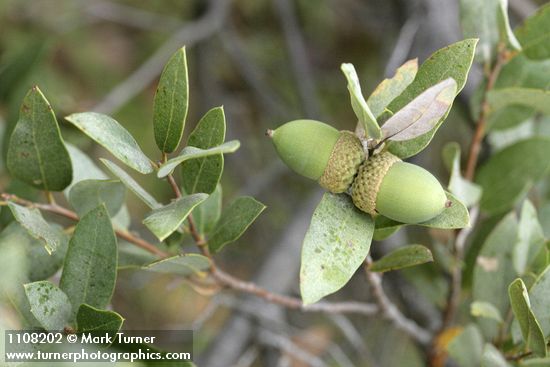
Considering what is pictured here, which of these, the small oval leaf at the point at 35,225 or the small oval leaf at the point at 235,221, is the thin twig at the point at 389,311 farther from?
the small oval leaf at the point at 35,225

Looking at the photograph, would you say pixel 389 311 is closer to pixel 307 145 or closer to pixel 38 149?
pixel 307 145

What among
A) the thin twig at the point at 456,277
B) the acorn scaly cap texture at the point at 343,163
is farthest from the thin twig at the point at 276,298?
the acorn scaly cap texture at the point at 343,163

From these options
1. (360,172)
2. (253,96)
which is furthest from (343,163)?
(253,96)

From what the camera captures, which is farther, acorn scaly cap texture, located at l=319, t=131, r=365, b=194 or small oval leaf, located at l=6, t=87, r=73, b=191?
small oval leaf, located at l=6, t=87, r=73, b=191

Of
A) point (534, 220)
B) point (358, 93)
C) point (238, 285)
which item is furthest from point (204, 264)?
point (534, 220)

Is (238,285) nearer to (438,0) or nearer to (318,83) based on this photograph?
(438,0)

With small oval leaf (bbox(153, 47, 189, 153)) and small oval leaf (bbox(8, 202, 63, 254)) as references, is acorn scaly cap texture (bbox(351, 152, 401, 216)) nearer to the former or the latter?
small oval leaf (bbox(153, 47, 189, 153))

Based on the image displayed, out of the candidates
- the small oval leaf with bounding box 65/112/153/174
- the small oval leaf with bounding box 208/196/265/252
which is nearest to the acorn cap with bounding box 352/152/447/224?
the small oval leaf with bounding box 208/196/265/252
